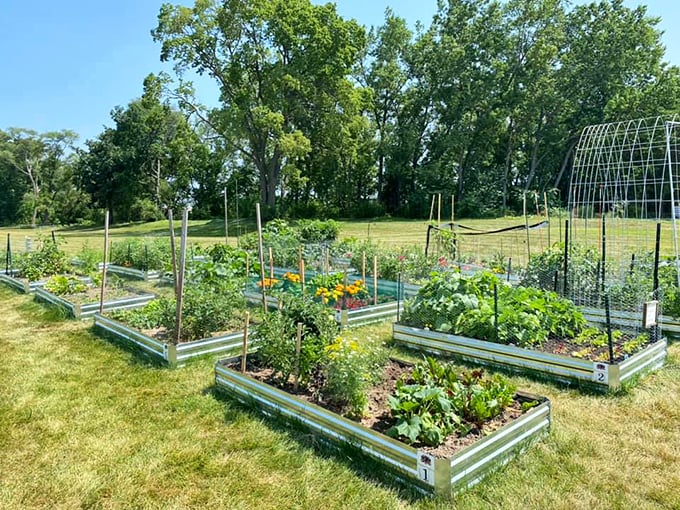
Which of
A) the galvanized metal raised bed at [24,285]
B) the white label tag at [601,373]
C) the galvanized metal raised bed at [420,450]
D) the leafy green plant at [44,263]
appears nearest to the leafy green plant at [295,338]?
the galvanized metal raised bed at [420,450]

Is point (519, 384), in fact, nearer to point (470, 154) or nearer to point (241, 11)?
point (241, 11)

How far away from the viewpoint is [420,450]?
8.82 ft

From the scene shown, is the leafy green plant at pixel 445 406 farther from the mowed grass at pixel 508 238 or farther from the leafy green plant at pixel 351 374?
the mowed grass at pixel 508 238

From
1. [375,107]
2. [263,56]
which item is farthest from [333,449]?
[375,107]

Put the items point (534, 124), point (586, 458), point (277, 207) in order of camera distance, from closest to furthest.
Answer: point (586, 458) → point (277, 207) → point (534, 124)

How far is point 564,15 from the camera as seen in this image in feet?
91.4

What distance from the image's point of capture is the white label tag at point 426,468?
2.58m

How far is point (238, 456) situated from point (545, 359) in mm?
2561

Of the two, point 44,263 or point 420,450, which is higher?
point 44,263

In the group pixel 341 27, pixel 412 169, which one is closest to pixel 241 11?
pixel 341 27

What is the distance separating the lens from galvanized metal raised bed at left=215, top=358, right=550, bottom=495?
261cm

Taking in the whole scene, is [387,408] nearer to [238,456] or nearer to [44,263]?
[238,456]

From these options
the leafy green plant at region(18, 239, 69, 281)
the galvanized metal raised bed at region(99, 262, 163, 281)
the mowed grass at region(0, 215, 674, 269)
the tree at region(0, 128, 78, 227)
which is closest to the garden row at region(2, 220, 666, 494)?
the mowed grass at region(0, 215, 674, 269)

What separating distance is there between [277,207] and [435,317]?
20.2 m
